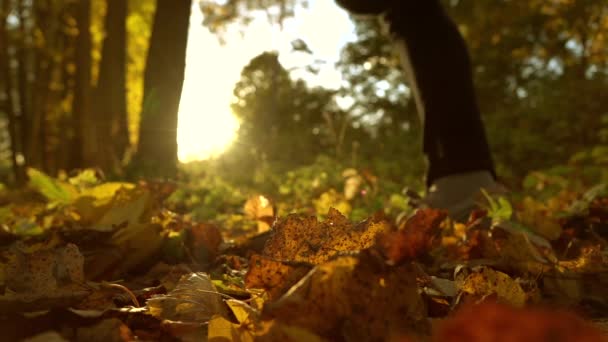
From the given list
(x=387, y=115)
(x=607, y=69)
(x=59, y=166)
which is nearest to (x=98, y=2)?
(x=59, y=166)

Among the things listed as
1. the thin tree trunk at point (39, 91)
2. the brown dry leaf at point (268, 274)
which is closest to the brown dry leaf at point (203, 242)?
the brown dry leaf at point (268, 274)

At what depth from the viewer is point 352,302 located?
0.82m

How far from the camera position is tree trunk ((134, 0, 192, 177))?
732 centimetres

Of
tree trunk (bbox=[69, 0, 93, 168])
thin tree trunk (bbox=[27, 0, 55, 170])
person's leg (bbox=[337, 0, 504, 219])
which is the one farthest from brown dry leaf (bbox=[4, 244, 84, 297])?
thin tree trunk (bbox=[27, 0, 55, 170])

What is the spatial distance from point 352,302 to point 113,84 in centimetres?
1088

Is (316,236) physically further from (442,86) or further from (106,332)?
(442,86)

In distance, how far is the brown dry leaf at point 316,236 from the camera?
1036mm

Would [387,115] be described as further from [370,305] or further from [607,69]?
[370,305]

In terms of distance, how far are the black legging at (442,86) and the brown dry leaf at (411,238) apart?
75.6 inches

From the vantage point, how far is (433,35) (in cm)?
287

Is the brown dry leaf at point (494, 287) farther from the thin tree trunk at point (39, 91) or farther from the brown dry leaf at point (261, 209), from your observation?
the thin tree trunk at point (39, 91)

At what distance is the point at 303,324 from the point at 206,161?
13055mm

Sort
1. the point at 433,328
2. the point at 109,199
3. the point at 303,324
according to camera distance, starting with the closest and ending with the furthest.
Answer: the point at 303,324
the point at 433,328
the point at 109,199

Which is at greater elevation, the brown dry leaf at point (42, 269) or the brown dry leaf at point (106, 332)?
the brown dry leaf at point (42, 269)
